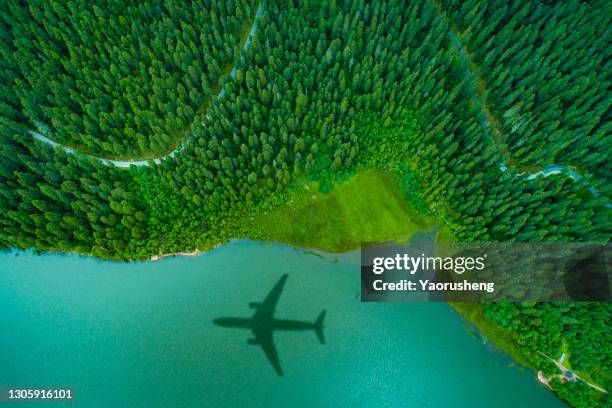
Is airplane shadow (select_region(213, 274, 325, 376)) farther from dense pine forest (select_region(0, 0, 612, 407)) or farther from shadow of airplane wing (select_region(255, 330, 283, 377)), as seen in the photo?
dense pine forest (select_region(0, 0, 612, 407))

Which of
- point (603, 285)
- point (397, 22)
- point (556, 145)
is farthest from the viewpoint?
point (397, 22)

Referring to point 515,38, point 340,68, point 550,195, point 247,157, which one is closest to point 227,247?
point 247,157

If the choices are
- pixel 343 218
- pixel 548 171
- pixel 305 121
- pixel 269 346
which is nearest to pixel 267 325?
pixel 269 346

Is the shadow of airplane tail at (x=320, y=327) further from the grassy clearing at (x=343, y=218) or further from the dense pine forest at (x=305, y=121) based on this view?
the dense pine forest at (x=305, y=121)

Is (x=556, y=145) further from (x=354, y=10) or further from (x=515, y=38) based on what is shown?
(x=354, y=10)

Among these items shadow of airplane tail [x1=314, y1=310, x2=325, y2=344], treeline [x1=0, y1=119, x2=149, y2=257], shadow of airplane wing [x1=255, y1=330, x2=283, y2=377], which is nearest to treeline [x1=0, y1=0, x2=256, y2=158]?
treeline [x1=0, y1=119, x2=149, y2=257]

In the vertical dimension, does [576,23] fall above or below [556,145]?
above
